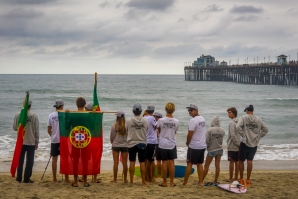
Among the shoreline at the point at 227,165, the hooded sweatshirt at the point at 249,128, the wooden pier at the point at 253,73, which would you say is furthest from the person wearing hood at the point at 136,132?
the wooden pier at the point at 253,73

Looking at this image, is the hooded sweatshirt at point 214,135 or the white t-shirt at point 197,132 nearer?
the white t-shirt at point 197,132

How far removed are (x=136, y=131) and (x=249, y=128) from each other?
209 centimetres

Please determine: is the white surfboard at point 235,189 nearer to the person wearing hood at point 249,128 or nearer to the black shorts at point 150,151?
the person wearing hood at point 249,128

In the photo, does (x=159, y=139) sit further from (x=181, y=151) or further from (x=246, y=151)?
(x=181, y=151)

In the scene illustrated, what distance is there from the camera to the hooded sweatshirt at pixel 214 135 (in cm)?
845

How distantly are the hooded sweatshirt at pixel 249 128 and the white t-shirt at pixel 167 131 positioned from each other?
1254 millimetres

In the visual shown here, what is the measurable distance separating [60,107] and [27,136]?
0.77 meters

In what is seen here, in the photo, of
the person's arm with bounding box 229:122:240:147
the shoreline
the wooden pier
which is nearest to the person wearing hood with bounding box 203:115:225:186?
the person's arm with bounding box 229:122:240:147

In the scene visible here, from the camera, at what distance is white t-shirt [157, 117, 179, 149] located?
8000mm

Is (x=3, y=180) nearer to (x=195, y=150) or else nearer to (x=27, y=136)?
(x=27, y=136)

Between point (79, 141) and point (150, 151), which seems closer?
point (79, 141)

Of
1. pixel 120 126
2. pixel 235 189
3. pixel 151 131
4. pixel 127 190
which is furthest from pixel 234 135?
pixel 127 190

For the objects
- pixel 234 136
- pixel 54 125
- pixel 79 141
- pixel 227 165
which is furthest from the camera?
pixel 227 165

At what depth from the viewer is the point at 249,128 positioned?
27.7ft
